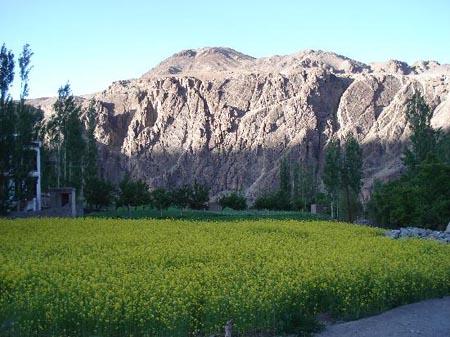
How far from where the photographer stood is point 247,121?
399 ft

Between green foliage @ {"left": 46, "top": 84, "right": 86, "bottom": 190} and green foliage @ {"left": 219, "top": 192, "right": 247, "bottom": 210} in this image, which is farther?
green foliage @ {"left": 219, "top": 192, "right": 247, "bottom": 210}

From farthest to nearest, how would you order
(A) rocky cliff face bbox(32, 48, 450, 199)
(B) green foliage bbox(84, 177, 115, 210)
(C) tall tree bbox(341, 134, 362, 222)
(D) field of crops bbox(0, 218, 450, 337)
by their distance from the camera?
(A) rocky cliff face bbox(32, 48, 450, 199), (C) tall tree bbox(341, 134, 362, 222), (B) green foliage bbox(84, 177, 115, 210), (D) field of crops bbox(0, 218, 450, 337)

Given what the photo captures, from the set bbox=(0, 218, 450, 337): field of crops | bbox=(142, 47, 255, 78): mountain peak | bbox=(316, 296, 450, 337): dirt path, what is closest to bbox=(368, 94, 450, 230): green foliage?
bbox=(0, 218, 450, 337): field of crops

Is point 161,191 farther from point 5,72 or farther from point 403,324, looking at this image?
point 403,324

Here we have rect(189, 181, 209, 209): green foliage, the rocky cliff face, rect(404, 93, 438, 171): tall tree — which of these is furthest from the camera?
the rocky cliff face

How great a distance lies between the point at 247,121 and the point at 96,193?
73.1 metres

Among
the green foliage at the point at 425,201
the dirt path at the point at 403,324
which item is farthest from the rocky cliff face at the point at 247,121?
the dirt path at the point at 403,324

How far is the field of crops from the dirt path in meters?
0.43

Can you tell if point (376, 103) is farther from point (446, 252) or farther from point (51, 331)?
point (51, 331)

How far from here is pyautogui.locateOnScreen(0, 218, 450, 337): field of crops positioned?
1021 centimetres

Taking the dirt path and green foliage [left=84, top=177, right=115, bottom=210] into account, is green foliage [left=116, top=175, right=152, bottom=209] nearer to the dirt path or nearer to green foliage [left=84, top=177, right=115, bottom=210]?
green foliage [left=84, top=177, right=115, bottom=210]

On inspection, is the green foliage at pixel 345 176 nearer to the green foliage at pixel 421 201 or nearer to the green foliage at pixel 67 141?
the green foliage at pixel 421 201

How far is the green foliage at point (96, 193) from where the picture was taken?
167ft

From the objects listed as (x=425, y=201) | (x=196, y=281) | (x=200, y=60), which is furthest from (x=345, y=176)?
(x=200, y=60)
